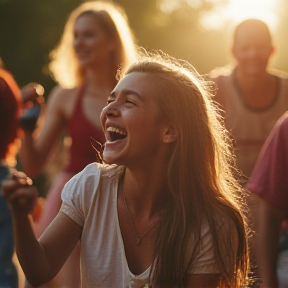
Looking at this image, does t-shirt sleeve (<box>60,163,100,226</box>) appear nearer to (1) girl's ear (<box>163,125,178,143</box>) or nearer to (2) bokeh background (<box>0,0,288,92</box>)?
(1) girl's ear (<box>163,125,178,143</box>)

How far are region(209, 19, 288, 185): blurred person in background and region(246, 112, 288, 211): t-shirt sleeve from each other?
4.45ft

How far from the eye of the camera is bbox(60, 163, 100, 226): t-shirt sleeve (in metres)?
4.17

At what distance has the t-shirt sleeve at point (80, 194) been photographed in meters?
4.17

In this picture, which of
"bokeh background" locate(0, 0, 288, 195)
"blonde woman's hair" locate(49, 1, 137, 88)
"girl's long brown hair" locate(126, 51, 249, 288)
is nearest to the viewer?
"girl's long brown hair" locate(126, 51, 249, 288)

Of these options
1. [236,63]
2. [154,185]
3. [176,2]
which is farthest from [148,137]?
[176,2]

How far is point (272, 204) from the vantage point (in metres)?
4.79

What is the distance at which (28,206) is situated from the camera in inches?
138

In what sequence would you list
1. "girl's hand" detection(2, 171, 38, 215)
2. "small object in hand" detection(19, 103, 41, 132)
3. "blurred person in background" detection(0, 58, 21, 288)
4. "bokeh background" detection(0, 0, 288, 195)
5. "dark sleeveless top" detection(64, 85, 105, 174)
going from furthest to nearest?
"bokeh background" detection(0, 0, 288, 195), "dark sleeveless top" detection(64, 85, 105, 174), "small object in hand" detection(19, 103, 41, 132), "blurred person in background" detection(0, 58, 21, 288), "girl's hand" detection(2, 171, 38, 215)

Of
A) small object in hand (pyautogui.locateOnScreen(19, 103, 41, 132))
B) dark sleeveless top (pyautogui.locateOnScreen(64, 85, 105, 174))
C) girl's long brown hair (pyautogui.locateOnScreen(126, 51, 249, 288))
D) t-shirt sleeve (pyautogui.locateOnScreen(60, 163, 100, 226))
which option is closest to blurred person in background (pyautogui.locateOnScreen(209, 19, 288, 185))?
dark sleeveless top (pyautogui.locateOnScreen(64, 85, 105, 174))

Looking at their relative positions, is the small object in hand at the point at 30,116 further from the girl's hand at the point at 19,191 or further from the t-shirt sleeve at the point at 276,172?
the girl's hand at the point at 19,191

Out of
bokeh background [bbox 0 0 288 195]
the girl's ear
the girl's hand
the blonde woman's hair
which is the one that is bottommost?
the girl's hand

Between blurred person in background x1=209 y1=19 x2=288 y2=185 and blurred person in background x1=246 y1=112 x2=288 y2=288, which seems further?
blurred person in background x1=209 y1=19 x2=288 y2=185

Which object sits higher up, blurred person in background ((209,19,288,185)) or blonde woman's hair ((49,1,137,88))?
blonde woman's hair ((49,1,137,88))

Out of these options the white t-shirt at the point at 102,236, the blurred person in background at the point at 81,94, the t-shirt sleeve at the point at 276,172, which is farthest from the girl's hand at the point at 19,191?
the blurred person in background at the point at 81,94
